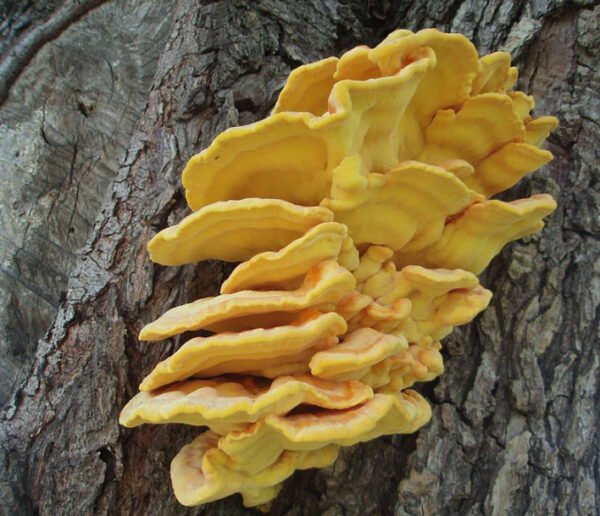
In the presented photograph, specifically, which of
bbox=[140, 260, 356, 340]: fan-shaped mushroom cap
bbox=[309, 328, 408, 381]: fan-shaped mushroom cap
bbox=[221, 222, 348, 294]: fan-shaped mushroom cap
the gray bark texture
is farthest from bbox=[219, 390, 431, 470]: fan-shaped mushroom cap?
the gray bark texture

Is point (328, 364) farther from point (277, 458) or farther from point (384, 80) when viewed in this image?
point (384, 80)

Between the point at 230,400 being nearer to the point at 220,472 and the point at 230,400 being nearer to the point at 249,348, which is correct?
the point at 249,348

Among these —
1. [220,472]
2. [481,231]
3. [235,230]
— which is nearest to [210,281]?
[235,230]

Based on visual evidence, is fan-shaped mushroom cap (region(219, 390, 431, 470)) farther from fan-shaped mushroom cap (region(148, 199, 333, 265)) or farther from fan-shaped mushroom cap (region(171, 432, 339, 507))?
fan-shaped mushroom cap (region(148, 199, 333, 265))

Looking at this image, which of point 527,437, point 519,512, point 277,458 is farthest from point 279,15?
point 519,512

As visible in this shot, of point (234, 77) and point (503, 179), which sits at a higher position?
point (234, 77)

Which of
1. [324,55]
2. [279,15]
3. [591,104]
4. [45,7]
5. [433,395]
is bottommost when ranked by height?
[433,395]
